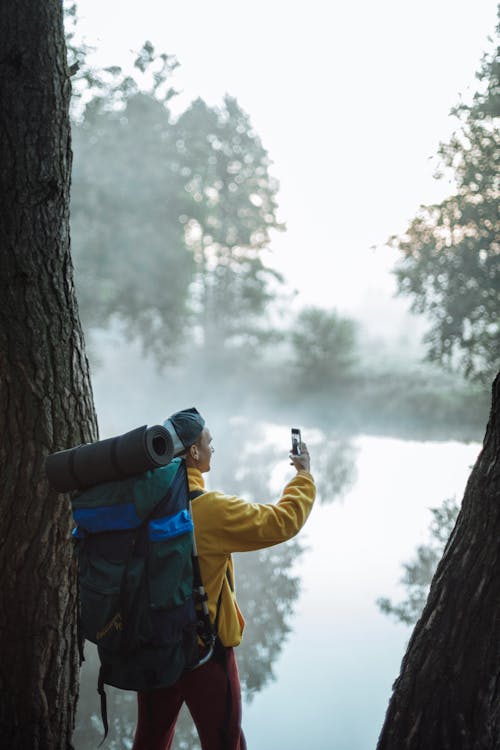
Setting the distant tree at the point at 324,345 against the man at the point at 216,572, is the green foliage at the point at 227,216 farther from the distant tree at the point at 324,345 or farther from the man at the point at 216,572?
the man at the point at 216,572

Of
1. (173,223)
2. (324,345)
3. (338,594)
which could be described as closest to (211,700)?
(338,594)

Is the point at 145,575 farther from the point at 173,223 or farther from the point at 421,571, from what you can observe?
the point at 173,223

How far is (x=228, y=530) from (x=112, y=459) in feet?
1.35

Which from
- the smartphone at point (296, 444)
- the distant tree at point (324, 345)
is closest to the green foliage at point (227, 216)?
the distant tree at point (324, 345)

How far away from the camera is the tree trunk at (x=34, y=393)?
2.46m

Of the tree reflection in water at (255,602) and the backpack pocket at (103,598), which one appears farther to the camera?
the tree reflection in water at (255,602)

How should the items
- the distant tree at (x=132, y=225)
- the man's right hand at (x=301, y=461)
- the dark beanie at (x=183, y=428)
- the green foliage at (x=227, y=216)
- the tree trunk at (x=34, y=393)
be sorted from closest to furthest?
the dark beanie at (x=183, y=428), the man's right hand at (x=301, y=461), the tree trunk at (x=34, y=393), the distant tree at (x=132, y=225), the green foliage at (x=227, y=216)

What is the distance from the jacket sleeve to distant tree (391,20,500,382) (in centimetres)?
539

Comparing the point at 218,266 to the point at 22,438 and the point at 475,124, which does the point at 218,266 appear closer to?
the point at 475,124

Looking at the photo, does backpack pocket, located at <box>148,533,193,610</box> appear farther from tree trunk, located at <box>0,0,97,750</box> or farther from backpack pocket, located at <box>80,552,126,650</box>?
tree trunk, located at <box>0,0,97,750</box>

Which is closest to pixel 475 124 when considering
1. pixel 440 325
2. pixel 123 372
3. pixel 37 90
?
pixel 440 325

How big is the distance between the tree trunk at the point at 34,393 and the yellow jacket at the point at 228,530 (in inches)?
31.5

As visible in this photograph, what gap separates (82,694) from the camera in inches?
173

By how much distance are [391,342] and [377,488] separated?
45.1ft
